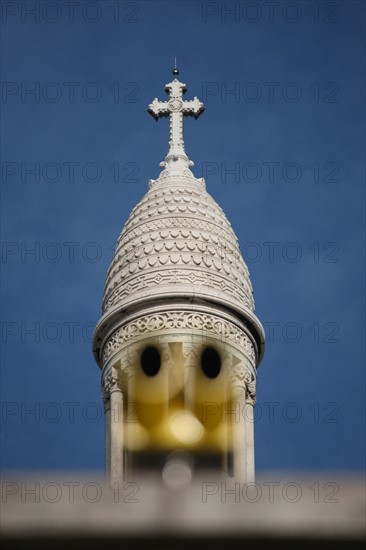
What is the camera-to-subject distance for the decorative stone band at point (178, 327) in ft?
82.7

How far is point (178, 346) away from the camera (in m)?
24.9

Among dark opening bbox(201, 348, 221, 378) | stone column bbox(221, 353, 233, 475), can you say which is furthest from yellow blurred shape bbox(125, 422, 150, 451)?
dark opening bbox(201, 348, 221, 378)

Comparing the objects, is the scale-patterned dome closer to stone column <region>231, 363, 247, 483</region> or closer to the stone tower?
the stone tower

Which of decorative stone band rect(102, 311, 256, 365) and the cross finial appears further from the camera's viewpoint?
the cross finial

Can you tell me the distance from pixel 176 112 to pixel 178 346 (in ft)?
28.5

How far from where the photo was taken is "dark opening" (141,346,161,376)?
2514 centimetres

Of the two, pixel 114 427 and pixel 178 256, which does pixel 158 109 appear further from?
pixel 114 427

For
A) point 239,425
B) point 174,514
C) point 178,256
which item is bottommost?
point 174,514

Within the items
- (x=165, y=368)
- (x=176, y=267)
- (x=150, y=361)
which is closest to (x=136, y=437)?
(x=165, y=368)

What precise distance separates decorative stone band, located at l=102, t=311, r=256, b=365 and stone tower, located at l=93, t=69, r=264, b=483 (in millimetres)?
19

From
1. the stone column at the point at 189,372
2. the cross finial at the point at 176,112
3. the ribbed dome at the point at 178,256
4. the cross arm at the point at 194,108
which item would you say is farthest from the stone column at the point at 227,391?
the cross arm at the point at 194,108

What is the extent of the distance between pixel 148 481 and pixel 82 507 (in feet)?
1.54

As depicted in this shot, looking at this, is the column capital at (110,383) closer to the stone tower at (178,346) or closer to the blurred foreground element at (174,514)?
the stone tower at (178,346)

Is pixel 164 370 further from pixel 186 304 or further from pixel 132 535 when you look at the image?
pixel 132 535
